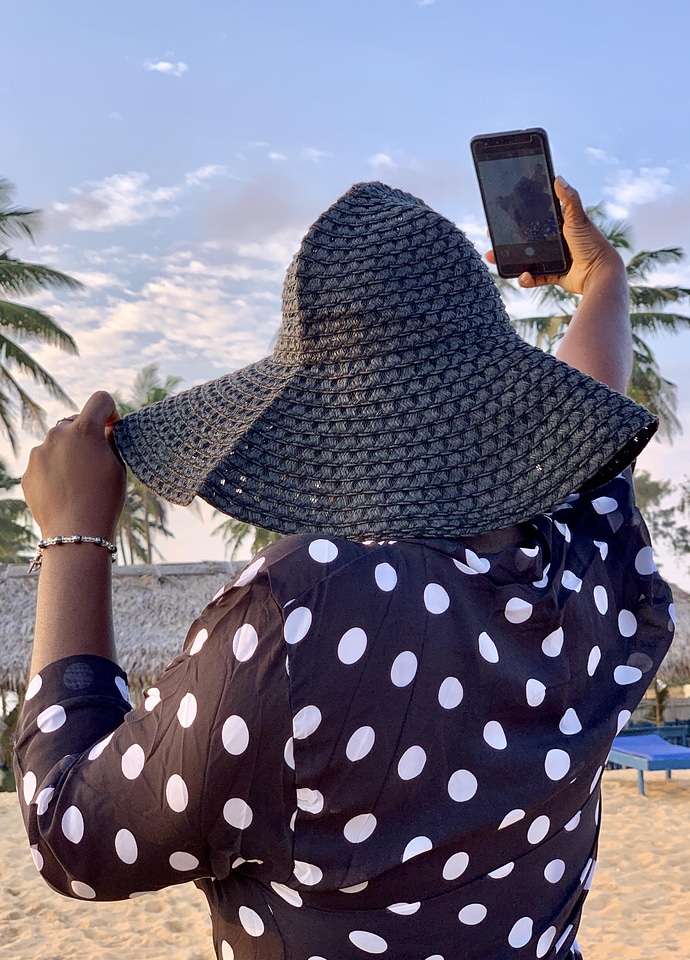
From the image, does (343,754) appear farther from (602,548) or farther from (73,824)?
(602,548)

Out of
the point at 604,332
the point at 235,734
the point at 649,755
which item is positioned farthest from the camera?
the point at 649,755

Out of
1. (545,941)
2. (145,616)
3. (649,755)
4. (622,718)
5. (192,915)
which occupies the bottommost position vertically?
(649,755)

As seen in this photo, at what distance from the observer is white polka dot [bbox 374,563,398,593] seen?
0.77m

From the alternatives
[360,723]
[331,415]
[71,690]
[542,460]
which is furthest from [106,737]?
[542,460]

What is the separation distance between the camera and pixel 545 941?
967mm

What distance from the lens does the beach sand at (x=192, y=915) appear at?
5.66 metres

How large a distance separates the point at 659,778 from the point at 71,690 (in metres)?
12.1

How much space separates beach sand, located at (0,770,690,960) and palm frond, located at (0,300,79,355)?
11197 mm

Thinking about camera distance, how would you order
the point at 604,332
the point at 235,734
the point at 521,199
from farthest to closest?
the point at 521,199 → the point at 604,332 → the point at 235,734

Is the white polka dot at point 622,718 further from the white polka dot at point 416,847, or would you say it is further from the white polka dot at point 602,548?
the white polka dot at point 416,847

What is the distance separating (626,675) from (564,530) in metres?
0.18

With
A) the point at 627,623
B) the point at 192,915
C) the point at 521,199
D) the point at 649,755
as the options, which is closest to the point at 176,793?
the point at 627,623

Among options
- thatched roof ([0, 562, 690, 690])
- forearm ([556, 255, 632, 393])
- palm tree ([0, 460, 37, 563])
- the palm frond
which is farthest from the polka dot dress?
palm tree ([0, 460, 37, 563])

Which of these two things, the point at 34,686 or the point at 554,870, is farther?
the point at 554,870
